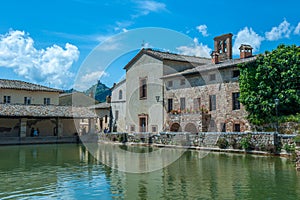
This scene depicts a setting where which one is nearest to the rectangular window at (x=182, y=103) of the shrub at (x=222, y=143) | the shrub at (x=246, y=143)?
the shrub at (x=222, y=143)

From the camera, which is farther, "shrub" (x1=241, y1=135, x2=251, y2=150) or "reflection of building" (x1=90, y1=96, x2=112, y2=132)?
"reflection of building" (x1=90, y1=96, x2=112, y2=132)

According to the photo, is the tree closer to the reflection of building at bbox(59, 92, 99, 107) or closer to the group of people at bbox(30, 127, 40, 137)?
the group of people at bbox(30, 127, 40, 137)

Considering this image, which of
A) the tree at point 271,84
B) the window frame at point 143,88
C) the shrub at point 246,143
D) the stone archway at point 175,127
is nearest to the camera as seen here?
the shrub at point 246,143

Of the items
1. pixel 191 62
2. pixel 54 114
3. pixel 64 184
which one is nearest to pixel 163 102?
pixel 191 62

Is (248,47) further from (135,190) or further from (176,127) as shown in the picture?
(135,190)

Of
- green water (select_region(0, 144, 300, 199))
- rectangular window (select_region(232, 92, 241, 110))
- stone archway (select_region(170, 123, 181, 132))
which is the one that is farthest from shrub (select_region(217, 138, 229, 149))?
stone archway (select_region(170, 123, 181, 132))

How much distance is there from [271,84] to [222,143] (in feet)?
20.2

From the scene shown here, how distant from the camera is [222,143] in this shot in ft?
72.2

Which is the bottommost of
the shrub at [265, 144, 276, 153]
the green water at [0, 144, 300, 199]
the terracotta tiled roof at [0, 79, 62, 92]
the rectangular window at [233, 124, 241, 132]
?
the green water at [0, 144, 300, 199]

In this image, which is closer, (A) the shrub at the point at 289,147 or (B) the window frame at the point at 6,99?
(A) the shrub at the point at 289,147

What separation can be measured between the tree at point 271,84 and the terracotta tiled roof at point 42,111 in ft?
65.1

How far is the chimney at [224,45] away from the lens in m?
32.9

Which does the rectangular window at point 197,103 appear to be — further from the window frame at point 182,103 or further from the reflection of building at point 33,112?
the reflection of building at point 33,112

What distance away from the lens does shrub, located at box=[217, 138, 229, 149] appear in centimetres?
2183
